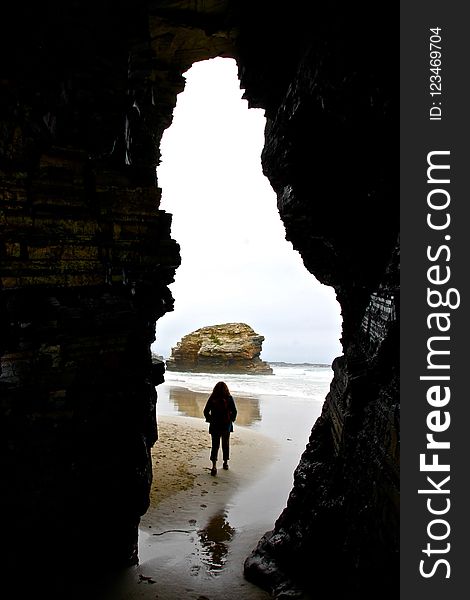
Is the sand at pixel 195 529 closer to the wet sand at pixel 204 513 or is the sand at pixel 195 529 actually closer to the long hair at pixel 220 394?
the wet sand at pixel 204 513

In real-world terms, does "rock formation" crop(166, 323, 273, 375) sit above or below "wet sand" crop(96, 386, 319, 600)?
below

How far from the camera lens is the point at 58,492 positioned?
4910mm

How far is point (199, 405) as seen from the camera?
67.9ft

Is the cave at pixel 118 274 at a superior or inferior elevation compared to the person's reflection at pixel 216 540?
superior

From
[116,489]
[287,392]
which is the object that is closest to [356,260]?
[116,489]

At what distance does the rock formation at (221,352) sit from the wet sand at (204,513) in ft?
98.8

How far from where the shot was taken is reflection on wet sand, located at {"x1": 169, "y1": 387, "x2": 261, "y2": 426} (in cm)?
1814

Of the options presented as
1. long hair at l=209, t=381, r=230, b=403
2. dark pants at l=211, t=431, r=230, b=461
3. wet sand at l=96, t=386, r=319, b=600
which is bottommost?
wet sand at l=96, t=386, r=319, b=600

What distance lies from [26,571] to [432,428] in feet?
15.3

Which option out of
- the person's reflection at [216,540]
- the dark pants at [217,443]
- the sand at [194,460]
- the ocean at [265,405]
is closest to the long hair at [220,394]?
the dark pants at [217,443]

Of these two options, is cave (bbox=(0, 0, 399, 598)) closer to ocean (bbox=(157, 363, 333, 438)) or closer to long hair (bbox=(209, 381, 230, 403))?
long hair (bbox=(209, 381, 230, 403))

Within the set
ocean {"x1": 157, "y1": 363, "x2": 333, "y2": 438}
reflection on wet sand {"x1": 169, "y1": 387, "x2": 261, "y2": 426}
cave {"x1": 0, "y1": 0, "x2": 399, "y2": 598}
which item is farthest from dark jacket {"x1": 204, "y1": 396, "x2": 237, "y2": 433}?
reflection on wet sand {"x1": 169, "y1": 387, "x2": 261, "y2": 426}

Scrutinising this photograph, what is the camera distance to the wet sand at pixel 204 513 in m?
5.35

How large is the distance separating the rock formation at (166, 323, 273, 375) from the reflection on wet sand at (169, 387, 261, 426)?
18777 millimetres
